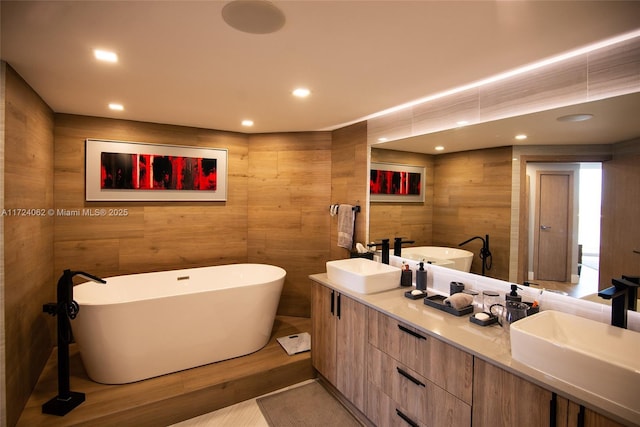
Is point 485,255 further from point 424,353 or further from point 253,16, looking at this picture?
point 253,16

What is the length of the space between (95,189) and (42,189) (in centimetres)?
52

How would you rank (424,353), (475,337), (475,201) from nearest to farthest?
(475,337) < (424,353) < (475,201)

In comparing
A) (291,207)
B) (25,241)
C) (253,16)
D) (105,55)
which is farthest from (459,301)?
(25,241)

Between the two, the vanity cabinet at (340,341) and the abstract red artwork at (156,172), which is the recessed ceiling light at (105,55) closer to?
the abstract red artwork at (156,172)

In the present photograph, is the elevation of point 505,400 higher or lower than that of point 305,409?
higher

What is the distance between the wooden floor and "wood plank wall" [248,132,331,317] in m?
1.01

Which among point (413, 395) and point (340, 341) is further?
point (340, 341)

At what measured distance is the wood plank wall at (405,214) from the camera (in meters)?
2.62

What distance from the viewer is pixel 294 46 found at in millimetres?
1632

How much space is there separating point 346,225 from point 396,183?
701 millimetres

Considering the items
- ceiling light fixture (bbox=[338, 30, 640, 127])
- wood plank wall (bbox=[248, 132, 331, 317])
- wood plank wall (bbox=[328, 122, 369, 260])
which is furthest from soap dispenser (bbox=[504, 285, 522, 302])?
wood plank wall (bbox=[248, 132, 331, 317])

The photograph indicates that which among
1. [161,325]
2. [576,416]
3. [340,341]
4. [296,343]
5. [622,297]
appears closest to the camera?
[576,416]

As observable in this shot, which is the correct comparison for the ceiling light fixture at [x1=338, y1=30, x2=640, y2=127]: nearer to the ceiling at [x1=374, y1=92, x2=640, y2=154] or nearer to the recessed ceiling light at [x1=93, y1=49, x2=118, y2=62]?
the ceiling at [x1=374, y1=92, x2=640, y2=154]

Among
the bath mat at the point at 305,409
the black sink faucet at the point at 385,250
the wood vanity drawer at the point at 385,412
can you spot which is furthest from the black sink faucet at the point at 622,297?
the bath mat at the point at 305,409
